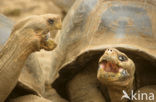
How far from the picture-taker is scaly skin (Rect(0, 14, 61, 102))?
290 centimetres

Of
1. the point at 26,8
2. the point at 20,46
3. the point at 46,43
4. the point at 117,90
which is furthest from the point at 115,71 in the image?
the point at 26,8

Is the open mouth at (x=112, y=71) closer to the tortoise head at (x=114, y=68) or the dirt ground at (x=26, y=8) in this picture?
the tortoise head at (x=114, y=68)

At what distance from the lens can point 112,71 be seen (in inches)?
117

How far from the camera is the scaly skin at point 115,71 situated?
9.62ft

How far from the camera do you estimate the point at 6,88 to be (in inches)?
115

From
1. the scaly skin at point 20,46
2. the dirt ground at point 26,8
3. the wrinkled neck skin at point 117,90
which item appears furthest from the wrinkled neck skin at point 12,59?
the dirt ground at point 26,8

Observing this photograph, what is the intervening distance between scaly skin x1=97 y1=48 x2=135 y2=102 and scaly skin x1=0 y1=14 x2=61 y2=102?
0.34m

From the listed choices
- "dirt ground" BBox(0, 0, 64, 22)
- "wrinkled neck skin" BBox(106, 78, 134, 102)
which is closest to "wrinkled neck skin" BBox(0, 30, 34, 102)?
"wrinkled neck skin" BBox(106, 78, 134, 102)

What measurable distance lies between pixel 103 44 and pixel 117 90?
15.2 inches

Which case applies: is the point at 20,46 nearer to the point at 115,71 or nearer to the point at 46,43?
the point at 46,43

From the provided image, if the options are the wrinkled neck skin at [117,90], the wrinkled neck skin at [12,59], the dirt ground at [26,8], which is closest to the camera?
the wrinkled neck skin at [12,59]

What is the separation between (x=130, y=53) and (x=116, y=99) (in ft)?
1.12

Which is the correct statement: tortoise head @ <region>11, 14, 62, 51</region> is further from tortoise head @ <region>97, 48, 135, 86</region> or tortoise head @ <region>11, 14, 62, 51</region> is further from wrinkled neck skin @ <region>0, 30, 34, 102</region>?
tortoise head @ <region>97, 48, 135, 86</region>

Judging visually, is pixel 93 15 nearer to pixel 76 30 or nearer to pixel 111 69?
pixel 76 30
